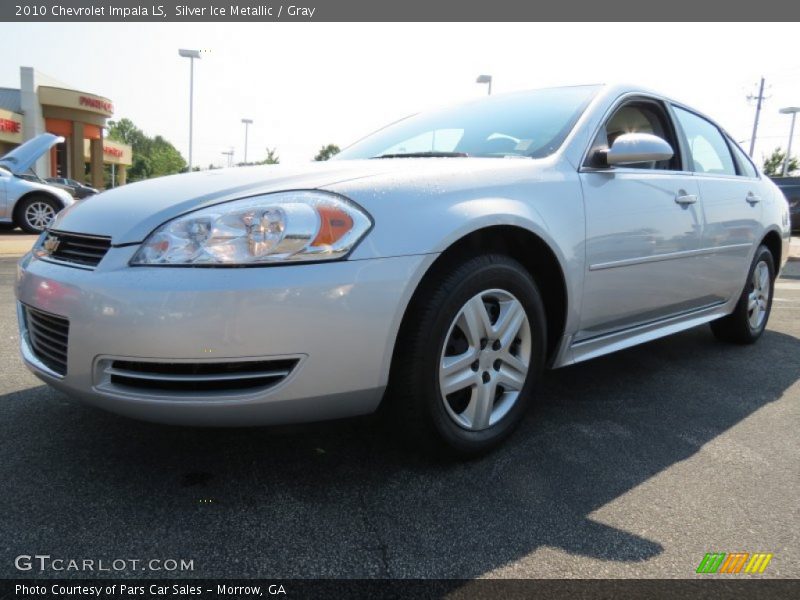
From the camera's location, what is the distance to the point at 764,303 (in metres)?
4.27

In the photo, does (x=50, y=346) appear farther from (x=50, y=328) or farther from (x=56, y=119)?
(x=56, y=119)

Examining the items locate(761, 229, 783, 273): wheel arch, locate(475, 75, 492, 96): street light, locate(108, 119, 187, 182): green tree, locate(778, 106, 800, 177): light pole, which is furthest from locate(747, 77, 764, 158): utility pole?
locate(108, 119, 187, 182): green tree

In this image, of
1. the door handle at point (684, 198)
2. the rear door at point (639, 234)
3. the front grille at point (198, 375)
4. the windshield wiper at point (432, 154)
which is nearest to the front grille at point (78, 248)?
the front grille at point (198, 375)

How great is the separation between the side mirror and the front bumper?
1.13 meters

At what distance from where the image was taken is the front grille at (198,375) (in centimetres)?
173

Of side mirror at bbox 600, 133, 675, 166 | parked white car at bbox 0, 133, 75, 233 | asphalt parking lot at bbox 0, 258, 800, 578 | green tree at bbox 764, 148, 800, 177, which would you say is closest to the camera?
asphalt parking lot at bbox 0, 258, 800, 578

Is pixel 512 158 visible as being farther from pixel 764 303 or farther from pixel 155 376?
pixel 764 303

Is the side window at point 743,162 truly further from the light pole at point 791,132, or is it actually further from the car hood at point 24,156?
the light pole at point 791,132

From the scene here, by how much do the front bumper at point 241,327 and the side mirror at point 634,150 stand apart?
1.13 meters

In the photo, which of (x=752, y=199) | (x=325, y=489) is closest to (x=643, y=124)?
(x=752, y=199)

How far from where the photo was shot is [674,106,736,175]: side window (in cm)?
347

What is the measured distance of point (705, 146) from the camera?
12.0ft

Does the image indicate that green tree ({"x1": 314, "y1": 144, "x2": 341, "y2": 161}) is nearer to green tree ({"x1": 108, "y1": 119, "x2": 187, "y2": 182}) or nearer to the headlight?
the headlight
